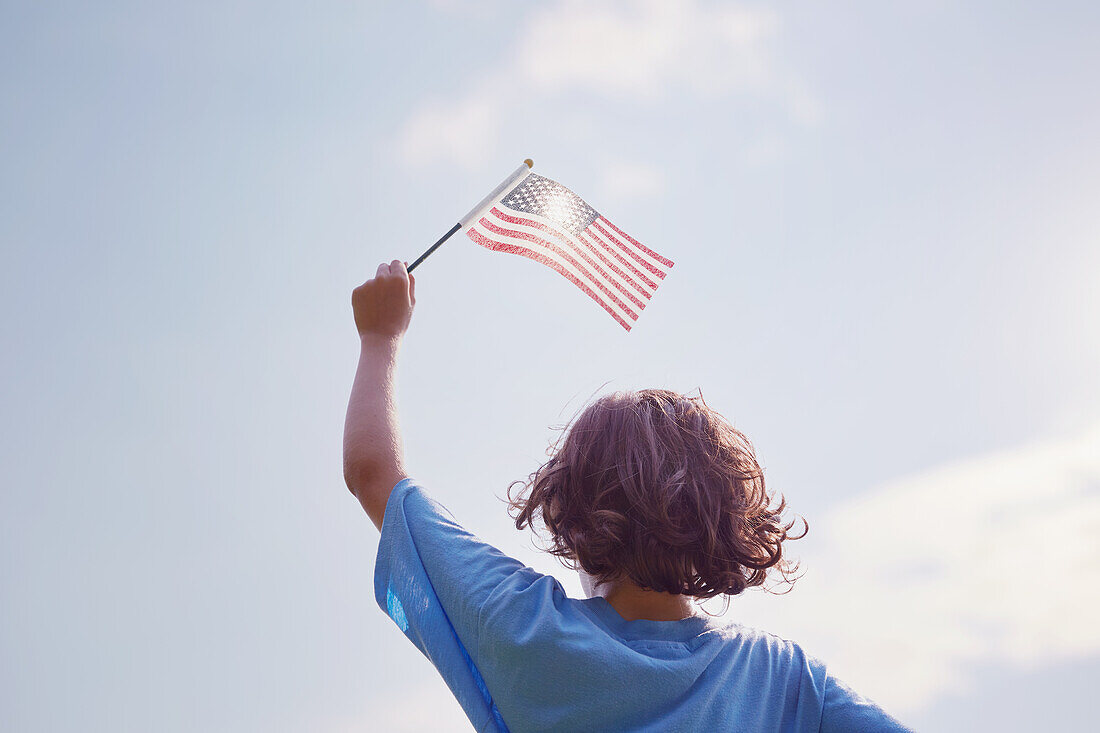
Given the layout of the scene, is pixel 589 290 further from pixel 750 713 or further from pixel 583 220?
pixel 750 713

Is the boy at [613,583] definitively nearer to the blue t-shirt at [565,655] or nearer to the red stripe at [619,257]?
the blue t-shirt at [565,655]

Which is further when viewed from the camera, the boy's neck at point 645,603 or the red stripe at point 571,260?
the red stripe at point 571,260

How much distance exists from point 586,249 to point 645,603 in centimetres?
451

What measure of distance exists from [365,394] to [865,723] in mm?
1990

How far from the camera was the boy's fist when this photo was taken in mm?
3848

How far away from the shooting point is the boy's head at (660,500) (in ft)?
10.3

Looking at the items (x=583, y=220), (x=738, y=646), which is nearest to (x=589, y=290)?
(x=583, y=220)

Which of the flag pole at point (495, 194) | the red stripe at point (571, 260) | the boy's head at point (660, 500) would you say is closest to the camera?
the boy's head at point (660, 500)

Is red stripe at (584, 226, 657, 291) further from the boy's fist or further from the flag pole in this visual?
the boy's fist

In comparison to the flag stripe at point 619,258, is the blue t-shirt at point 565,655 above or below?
below

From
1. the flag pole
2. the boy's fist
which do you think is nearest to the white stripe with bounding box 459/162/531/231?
the flag pole

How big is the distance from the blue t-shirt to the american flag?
4.16 meters

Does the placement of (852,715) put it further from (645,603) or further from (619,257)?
(619,257)

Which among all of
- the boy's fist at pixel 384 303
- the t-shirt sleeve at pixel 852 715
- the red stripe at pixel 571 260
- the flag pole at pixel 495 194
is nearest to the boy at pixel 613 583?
the t-shirt sleeve at pixel 852 715
